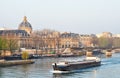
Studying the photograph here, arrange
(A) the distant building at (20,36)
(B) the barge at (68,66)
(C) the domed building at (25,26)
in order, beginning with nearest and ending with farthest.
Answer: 1. (B) the barge at (68,66)
2. (A) the distant building at (20,36)
3. (C) the domed building at (25,26)

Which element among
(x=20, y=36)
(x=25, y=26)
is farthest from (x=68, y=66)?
(x=25, y=26)

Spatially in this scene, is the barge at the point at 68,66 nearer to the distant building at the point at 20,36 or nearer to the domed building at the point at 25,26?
the distant building at the point at 20,36

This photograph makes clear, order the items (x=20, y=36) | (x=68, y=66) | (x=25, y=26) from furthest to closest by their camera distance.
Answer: (x=25, y=26)
(x=20, y=36)
(x=68, y=66)

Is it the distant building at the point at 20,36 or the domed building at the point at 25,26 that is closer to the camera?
the distant building at the point at 20,36

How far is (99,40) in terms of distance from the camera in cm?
12294

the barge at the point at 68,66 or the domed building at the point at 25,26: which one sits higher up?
the domed building at the point at 25,26

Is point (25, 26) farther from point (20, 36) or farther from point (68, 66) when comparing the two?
point (68, 66)

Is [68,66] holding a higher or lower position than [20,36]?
lower

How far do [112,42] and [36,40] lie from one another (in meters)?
43.7

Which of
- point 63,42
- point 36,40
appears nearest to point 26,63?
point 36,40

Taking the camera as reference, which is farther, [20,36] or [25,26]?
[25,26]

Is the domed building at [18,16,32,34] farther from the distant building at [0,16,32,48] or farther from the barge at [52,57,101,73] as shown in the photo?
the barge at [52,57,101,73]

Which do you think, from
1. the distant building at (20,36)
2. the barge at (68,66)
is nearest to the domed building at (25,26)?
the distant building at (20,36)

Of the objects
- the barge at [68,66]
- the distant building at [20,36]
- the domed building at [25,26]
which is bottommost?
the barge at [68,66]
